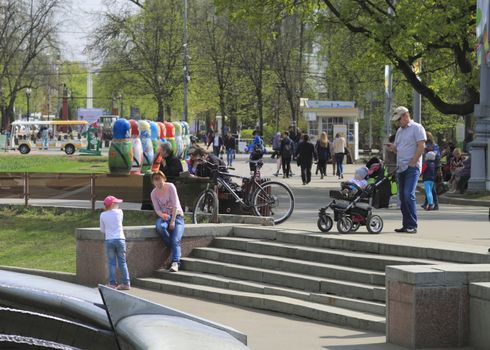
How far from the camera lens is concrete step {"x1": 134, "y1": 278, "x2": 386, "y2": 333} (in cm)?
1089

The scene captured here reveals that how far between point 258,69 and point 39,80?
24.9m

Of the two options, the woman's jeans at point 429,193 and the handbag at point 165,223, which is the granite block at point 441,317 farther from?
the woman's jeans at point 429,193

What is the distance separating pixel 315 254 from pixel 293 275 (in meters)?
0.49

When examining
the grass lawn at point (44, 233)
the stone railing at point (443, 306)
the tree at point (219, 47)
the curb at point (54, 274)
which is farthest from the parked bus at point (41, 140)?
the stone railing at point (443, 306)

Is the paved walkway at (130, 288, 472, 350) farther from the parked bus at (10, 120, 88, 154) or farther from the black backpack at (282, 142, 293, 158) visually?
the parked bus at (10, 120, 88, 154)

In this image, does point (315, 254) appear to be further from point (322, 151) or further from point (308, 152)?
point (322, 151)

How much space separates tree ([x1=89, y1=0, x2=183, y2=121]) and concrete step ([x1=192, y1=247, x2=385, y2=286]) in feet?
180

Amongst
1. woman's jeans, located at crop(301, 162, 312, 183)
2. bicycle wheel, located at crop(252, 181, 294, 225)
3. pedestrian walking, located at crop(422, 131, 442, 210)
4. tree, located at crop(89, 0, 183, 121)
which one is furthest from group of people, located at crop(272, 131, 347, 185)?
tree, located at crop(89, 0, 183, 121)

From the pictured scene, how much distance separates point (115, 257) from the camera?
1396cm

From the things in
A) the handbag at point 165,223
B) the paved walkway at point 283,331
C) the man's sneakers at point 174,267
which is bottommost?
the paved walkway at point 283,331

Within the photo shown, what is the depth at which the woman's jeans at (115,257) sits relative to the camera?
13859 mm

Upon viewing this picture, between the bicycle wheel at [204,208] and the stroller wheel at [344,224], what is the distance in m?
3.07

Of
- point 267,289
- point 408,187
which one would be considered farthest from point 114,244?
point 408,187

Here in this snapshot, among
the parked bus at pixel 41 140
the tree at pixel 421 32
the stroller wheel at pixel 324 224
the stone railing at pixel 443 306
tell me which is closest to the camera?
the stone railing at pixel 443 306
